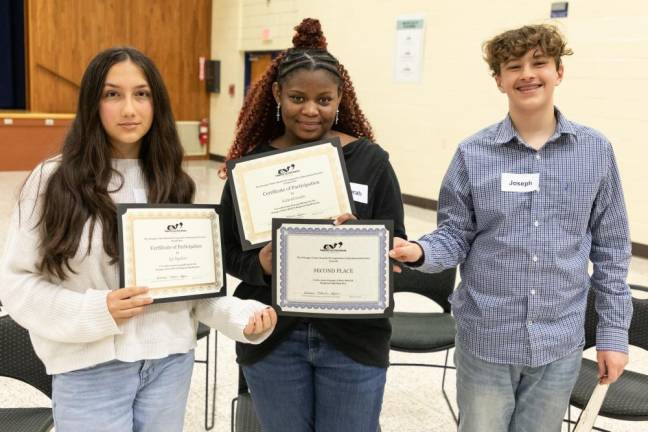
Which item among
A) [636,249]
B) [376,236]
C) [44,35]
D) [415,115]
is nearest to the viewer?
[376,236]

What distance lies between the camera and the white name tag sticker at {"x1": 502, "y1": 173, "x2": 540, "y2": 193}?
60.4 inches

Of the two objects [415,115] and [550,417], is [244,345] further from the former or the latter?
[415,115]

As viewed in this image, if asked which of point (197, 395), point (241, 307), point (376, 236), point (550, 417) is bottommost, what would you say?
point (197, 395)

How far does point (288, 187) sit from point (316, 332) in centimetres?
37

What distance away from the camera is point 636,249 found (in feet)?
18.4

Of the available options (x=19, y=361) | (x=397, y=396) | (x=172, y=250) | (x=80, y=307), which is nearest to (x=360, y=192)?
(x=172, y=250)

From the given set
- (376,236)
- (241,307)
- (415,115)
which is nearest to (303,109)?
(376,236)

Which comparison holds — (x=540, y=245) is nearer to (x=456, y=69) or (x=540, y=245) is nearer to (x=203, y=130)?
(x=456, y=69)

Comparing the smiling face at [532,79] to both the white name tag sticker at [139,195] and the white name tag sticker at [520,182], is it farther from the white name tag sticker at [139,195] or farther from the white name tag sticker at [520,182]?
→ the white name tag sticker at [139,195]

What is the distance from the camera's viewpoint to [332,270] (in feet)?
4.67

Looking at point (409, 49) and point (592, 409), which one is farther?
point (409, 49)

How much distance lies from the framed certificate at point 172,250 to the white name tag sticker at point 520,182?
76cm

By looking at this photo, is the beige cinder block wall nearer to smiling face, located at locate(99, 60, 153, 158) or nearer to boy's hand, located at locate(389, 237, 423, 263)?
boy's hand, located at locate(389, 237, 423, 263)

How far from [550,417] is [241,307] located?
888 millimetres
